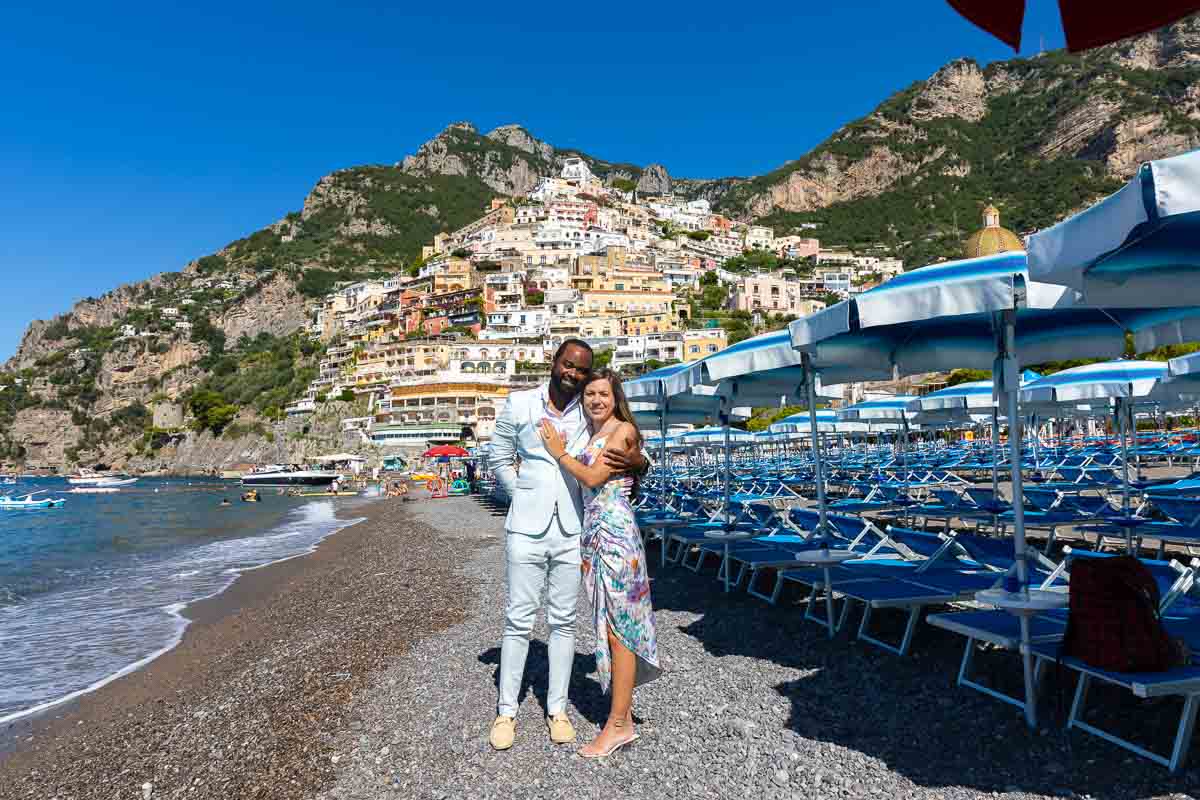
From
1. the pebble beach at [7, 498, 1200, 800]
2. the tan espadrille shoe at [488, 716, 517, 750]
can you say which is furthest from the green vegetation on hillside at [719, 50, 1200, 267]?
the tan espadrille shoe at [488, 716, 517, 750]

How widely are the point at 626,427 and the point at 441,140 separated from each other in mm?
178277

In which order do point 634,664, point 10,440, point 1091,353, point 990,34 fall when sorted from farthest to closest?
point 10,440, point 1091,353, point 634,664, point 990,34

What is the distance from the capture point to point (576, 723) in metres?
3.68

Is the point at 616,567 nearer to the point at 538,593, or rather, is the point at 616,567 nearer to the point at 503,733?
the point at 538,593

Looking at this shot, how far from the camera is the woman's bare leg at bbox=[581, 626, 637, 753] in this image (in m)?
3.26

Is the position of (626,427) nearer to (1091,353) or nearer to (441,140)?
(1091,353)

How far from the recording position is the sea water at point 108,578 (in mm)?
7195

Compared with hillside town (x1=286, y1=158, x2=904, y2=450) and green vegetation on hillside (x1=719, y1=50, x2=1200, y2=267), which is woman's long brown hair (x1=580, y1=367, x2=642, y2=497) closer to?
hillside town (x1=286, y1=158, x2=904, y2=450)

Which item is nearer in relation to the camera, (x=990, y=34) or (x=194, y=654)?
(x=990, y=34)

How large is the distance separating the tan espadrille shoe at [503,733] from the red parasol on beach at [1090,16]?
3.17 metres

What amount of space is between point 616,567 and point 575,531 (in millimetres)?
274

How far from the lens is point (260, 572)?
13.4 m

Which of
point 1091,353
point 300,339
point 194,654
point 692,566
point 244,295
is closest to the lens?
point 1091,353

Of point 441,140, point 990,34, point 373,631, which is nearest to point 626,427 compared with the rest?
point 990,34
